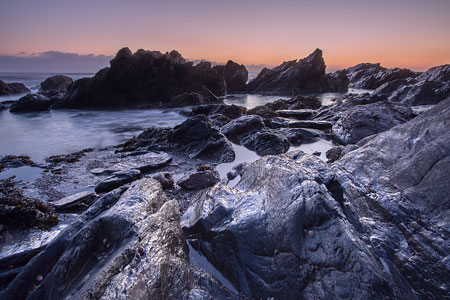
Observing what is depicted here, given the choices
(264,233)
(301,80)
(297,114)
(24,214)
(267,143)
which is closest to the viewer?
(264,233)

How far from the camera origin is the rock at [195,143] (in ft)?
32.7

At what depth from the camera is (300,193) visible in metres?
3.72

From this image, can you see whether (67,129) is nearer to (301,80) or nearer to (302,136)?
(302,136)

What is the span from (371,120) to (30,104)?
3192 centimetres

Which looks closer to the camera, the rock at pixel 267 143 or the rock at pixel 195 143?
the rock at pixel 195 143

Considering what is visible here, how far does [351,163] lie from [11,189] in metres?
9.50

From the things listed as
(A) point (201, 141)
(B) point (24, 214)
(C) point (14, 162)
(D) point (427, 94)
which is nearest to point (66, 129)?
(C) point (14, 162)

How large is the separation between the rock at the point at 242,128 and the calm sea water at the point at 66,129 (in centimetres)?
664

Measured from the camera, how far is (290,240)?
328cm

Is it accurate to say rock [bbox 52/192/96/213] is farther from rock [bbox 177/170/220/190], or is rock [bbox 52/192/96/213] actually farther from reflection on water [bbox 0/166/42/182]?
reflection on water [bbox 0/166/42/182]

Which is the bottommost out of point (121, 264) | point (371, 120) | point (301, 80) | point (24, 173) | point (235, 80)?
point (24, 173)

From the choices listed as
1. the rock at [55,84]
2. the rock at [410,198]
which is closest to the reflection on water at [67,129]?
the rock at [410,198]

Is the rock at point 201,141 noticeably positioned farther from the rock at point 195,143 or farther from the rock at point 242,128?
the rock at point 242,128

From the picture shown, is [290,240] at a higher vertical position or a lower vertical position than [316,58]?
lower
